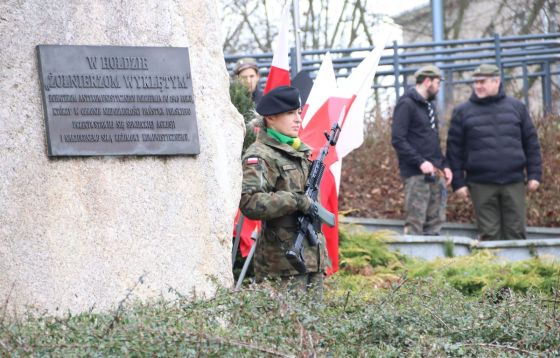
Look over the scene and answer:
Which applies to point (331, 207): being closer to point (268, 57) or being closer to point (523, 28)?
point (268, 57)

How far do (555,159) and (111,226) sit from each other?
26.4 feet

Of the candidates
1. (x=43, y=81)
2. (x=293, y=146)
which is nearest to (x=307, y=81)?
(x=293, y=146)

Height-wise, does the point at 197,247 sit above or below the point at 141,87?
below

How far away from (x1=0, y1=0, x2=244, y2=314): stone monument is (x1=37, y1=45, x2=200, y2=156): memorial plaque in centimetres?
5

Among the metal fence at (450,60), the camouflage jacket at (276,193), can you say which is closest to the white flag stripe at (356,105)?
the camouflage jacket at (276,193)

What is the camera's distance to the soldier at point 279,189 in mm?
6750

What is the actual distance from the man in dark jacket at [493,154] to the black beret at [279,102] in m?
4.66

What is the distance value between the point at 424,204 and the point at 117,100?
564 cm

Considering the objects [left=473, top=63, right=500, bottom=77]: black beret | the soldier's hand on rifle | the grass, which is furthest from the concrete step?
the grass

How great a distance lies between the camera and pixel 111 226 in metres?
6.06

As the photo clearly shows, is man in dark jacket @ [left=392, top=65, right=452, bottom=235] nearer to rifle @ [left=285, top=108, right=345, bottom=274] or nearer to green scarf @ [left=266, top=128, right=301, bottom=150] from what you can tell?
rifle @ [left=285, top=108, right=345, bottom=274]

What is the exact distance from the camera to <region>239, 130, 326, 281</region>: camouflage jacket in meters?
6.82

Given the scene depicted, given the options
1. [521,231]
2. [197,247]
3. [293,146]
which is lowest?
[521,231]

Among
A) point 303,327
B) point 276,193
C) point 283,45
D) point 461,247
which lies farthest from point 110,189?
point 461,247
